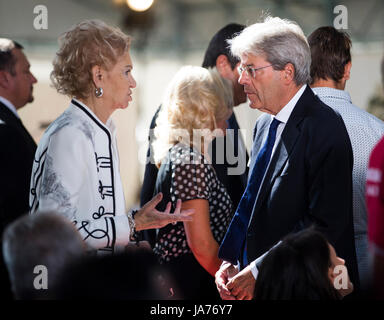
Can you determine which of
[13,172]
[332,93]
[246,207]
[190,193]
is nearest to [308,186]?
[246,207]

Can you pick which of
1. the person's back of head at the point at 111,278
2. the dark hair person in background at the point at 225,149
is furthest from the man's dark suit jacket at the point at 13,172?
the person's back of head at the point at 111,278

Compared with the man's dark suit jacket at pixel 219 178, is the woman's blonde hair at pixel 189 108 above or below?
above

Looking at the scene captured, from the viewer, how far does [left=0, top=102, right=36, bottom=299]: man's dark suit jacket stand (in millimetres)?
2422

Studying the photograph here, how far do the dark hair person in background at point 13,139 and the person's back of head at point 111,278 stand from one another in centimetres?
112

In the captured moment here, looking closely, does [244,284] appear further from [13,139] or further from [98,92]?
[13,139]

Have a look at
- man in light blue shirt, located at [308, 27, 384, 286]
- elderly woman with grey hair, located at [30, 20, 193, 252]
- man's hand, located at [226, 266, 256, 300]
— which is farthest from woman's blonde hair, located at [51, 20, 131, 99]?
man in light blue shirt, located at [308, 27, 384, 286]

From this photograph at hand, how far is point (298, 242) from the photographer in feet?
5.40

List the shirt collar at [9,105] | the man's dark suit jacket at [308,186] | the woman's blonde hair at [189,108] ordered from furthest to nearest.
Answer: the shirt collar at [9,105]
the woman's blonde hair at [189,108]
the man's dark suit jacket at [308,186]

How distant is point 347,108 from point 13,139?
1.50 meters

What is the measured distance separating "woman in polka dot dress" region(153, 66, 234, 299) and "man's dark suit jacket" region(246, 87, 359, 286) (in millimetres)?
343

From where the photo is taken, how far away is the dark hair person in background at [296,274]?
1.55 metres

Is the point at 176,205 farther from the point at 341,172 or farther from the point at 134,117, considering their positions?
the point at 134,117

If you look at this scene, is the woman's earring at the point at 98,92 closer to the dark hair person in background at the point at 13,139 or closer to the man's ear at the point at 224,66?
the dark hair person in background at the point at 13,139

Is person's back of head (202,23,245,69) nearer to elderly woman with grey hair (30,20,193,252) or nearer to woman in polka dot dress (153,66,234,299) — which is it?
woman in polka dot dress (153,66,234,299)
